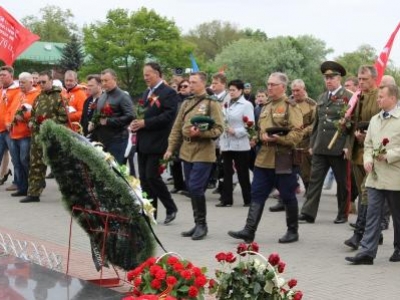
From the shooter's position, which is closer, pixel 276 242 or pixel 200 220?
pixel 276 242

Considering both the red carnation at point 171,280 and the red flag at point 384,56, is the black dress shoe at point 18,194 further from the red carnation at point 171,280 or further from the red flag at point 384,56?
the red carnation at point 171,280

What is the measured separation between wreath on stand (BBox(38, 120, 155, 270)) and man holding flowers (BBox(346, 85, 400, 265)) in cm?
264

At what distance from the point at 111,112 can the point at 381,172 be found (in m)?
4.32

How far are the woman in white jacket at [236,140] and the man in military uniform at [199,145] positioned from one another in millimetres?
2326

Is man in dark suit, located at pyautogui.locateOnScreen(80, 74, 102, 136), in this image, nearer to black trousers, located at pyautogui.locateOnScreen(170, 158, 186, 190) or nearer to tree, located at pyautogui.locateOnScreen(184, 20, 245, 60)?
black trousers, located at pyautogui.locateOnScreen(170, 158, 186, 190)

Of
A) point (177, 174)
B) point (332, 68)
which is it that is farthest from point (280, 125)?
point (177, 174)

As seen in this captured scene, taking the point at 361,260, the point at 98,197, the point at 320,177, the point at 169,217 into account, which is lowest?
the point at 169,217

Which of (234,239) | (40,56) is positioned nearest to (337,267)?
(234,239)

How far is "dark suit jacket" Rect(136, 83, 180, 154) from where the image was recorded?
9398 millimetres

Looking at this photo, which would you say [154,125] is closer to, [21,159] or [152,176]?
[152,176]

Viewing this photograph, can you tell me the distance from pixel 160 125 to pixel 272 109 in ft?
5.40

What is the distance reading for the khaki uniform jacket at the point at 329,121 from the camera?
974 centimetres

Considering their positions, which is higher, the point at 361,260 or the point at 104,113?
the point at 104,113

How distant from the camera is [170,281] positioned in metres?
4.80
